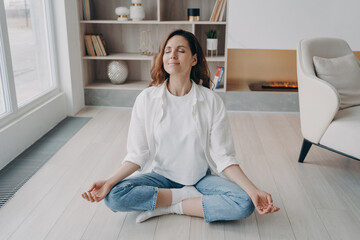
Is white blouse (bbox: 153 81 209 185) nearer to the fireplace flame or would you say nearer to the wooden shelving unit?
the wooden shelving unit

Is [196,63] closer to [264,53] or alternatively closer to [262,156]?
[262,156]

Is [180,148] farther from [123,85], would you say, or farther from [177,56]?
[123,85]

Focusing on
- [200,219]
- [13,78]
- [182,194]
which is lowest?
[200,219]

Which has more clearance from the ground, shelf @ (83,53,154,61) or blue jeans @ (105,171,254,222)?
Result: shelf @ (83,53,154,61)

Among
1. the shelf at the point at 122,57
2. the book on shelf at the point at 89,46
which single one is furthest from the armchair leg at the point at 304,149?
the book on shelf at the point at 89,46

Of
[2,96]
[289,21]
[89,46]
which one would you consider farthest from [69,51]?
[289,21]

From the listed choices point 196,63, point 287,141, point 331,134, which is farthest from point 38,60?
A: point 331,134

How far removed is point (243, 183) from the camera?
1.69m

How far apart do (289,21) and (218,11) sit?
631 mm

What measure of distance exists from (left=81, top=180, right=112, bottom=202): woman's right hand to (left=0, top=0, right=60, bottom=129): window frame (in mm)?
1116

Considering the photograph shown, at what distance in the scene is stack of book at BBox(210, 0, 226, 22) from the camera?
11.2ft

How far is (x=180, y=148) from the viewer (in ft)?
5.87

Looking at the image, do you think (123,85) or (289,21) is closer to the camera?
(289,21)

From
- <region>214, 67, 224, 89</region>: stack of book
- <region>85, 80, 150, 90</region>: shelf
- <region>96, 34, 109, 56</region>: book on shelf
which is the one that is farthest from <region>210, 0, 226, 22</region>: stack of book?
<region>96, 34, 109, 56</region>: book on shelf
